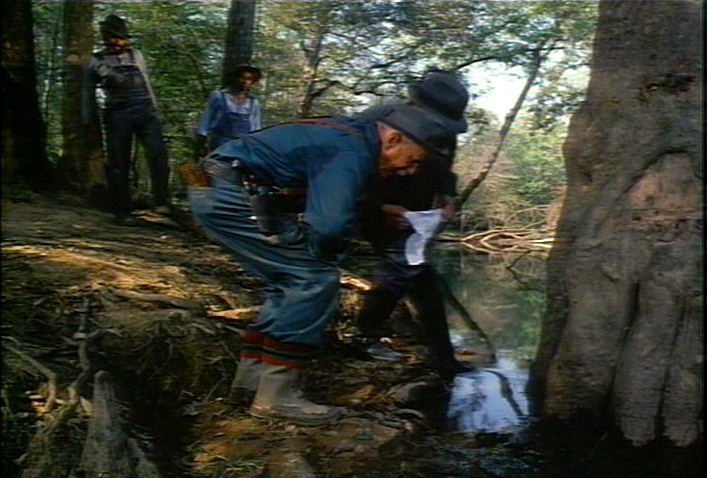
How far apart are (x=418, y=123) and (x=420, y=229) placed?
0.37 metres

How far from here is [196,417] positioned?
220cm

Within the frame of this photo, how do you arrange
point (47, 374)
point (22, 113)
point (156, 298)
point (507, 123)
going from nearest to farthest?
point (47, 374)
point (156, 298)
point (507, 123)
point (22, 113)

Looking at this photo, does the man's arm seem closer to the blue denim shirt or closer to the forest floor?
the blue denim shirt

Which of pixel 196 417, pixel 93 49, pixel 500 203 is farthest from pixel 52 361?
pixel 500 203

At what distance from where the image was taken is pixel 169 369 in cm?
233

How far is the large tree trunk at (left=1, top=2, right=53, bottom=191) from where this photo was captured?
9.47ft

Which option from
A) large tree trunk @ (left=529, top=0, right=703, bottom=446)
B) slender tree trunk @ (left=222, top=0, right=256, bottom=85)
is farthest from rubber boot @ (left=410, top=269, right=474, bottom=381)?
slender tree trunk @ (left=222, top=0, right=256, bottom=85)

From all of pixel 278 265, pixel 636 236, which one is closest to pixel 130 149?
pixel 278 265

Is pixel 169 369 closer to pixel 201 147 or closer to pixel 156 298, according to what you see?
pixel 156 298

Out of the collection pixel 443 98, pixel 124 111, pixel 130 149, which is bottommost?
pixel 130 149

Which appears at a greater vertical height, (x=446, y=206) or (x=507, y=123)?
(x=507, y=123)

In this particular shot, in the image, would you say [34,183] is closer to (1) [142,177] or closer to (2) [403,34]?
(1) [142,177]

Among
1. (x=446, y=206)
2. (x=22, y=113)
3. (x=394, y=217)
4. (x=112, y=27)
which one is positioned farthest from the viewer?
(x=22, y=113)

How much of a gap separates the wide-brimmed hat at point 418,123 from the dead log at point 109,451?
3.65 feet
